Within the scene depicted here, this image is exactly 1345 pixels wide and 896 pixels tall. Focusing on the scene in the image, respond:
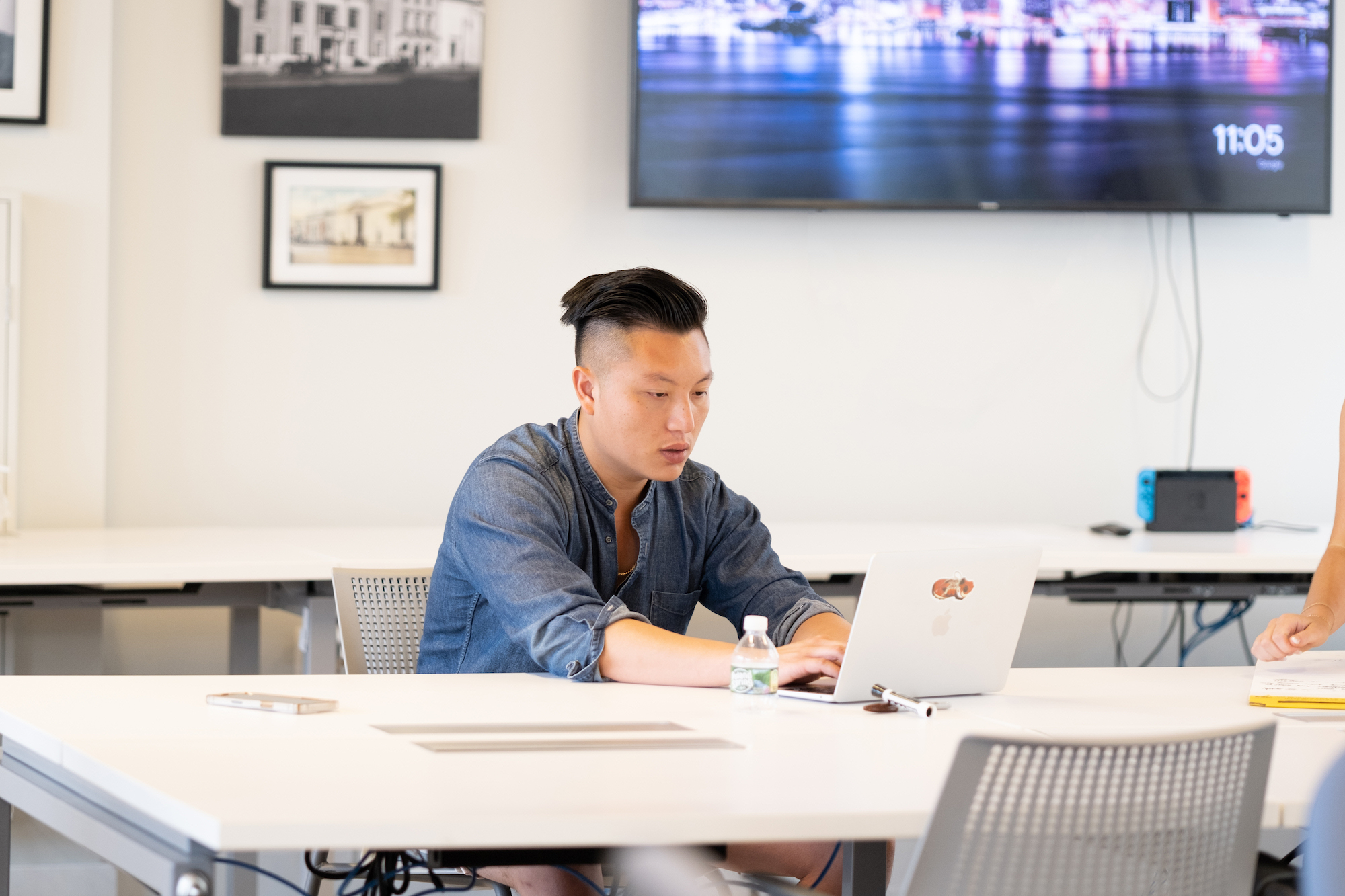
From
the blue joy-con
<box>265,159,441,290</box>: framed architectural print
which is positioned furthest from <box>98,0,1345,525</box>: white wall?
the blue joy-con

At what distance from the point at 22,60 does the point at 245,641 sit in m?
1.49

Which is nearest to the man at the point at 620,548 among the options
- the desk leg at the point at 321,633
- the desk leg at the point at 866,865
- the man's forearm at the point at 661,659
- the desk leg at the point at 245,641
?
the man's forearm at the point at 661,659

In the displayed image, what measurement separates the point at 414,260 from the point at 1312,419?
2.57 m

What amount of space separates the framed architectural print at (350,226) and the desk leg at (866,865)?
8.38 ft

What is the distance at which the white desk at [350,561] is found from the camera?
2.67 metres

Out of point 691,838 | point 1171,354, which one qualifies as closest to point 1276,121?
point 1171,354

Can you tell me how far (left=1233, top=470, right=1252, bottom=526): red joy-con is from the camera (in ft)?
11.6

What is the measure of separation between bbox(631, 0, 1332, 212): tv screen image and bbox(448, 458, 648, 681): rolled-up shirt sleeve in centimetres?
176

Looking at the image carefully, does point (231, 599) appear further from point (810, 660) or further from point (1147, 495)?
point (1147, 495)

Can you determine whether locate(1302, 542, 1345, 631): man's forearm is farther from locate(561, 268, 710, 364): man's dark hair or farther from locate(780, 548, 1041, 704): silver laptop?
locate(561, 268, 710, 364): man's dark hair

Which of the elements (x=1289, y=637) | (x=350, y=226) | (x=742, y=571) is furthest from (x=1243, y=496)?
(x=350, y=226)

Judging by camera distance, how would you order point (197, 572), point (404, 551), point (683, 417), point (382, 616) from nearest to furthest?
point (683, 417), point (382, 616), point (197, 572), point (404, 551)

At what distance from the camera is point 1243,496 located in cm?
357

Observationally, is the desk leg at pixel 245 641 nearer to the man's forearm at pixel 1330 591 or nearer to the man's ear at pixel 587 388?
the man's ear at pixel 587 388
